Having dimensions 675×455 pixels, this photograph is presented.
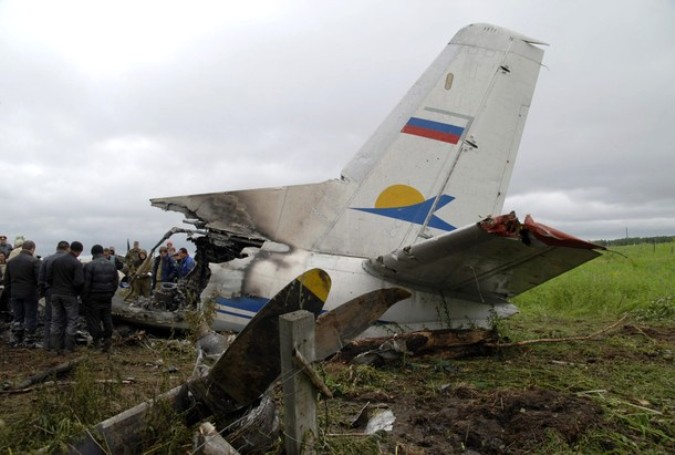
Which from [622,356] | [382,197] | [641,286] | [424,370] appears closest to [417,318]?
[424,370]

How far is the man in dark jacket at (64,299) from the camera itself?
7.19 metres

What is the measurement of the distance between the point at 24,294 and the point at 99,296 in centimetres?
171

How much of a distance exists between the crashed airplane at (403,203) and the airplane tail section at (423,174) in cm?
1

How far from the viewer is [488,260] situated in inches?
191

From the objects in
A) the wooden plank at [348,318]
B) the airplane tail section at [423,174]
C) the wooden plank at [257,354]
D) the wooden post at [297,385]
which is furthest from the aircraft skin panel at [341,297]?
the wooden post at [297,385]

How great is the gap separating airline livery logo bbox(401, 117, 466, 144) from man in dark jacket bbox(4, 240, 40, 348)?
643cm

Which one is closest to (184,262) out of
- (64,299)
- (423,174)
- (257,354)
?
(64,299)

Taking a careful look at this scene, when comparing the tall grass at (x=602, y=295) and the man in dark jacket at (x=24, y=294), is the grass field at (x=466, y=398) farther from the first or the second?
the tall grass at (x=602, y=295)

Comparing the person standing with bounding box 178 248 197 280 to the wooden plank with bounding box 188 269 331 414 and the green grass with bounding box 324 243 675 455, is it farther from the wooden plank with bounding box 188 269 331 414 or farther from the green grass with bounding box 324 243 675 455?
the wooden plank with bounding box 188 269 331 414

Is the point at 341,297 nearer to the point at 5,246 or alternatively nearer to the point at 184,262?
the point at 184,262

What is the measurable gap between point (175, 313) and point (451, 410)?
4.89 m

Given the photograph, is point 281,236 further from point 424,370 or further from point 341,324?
point 341,324

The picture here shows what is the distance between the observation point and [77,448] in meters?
2.75

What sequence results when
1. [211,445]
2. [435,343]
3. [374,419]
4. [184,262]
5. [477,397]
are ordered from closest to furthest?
[211,445]
[374,419]
[477,397]
[435,343]
[184,262]
